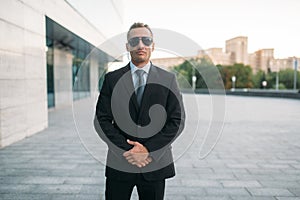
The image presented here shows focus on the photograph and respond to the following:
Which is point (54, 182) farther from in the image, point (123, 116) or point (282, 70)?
point (282, 70)

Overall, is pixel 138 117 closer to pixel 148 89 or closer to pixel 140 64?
pixel 148 89

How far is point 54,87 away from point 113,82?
610 inches

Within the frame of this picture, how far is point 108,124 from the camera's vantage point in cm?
204

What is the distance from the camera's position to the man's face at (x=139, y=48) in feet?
6.61

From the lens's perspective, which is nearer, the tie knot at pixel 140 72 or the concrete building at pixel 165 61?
the tie knot at pixel 140 72

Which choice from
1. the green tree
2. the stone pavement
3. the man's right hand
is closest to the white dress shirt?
the man's right hand

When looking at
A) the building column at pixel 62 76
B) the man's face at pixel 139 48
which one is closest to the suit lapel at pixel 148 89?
the man's face at pixel 139 48

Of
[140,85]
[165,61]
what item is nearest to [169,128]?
[140,85]

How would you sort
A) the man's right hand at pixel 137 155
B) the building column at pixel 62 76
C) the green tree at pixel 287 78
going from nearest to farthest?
the man's right hand at pixel 137 155, the building column at pixel 62 76, the green tree at pixel 287 78

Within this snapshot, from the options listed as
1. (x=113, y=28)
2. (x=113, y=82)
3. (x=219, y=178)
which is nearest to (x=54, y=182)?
(x=219, y=178)

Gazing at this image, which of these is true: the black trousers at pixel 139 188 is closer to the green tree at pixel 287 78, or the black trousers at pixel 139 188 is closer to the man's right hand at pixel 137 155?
the man's right hand at pixel 137 155

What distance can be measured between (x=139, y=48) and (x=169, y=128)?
25.1 inches

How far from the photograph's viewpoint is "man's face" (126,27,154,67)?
6.61 feet

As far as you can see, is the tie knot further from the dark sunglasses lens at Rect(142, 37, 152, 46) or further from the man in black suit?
the dark sunglasses lens at Rect(142, 37, 152, 46)
